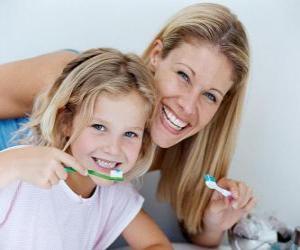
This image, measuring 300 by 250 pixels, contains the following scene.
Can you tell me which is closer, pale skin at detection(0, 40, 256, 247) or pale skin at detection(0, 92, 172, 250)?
pale skin at detection(0, 92, 172, 250)

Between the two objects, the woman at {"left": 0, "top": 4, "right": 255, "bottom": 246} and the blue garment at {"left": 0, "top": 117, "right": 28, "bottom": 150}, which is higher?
the woman at {"left": 0, "top": 4, "right": 255, "bottom": 246}

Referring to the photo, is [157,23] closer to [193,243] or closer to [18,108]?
[18,108]

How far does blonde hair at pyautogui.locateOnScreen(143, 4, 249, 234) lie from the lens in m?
1.00

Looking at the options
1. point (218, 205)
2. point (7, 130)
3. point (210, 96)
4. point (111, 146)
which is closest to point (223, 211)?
point (218, 205)

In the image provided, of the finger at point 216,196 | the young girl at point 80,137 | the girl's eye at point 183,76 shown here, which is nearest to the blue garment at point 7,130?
the young girl at point 80,137

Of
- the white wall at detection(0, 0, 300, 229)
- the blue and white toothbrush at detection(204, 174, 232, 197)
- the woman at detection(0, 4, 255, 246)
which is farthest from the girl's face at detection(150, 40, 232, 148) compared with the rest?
the white wall at detection(0, 0, 300, 229)

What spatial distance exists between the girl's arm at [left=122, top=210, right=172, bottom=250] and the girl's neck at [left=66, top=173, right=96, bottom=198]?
0.38 feet

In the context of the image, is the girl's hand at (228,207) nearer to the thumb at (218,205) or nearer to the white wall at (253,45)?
the thumb at (218,205)

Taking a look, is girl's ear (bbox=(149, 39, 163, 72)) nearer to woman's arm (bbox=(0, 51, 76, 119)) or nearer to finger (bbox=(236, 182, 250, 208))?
woman's arm (bbox=(0, 51, 76, 119))

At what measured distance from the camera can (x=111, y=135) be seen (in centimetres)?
90

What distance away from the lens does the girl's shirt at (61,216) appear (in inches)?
36.1

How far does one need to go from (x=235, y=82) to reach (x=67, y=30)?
1.39ft

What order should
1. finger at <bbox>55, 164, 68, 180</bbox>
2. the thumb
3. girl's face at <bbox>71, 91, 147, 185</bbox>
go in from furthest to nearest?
1. the thumb
2. girl's face at <bbox>71, 91, 147, 185</bbox>
3. finger at <bbox>55, 164, 68, 180</bbox>

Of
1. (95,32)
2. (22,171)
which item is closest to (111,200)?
(22,171)
